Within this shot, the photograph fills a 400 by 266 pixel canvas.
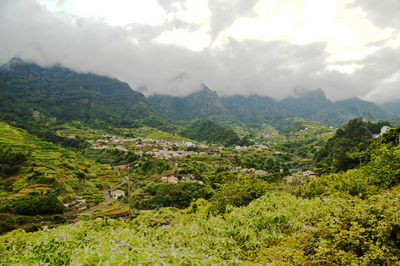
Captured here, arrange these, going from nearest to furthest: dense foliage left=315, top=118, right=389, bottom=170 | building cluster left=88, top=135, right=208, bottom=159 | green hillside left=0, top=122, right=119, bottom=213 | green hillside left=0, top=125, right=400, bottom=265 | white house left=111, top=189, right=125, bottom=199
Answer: green hillside left=0, top=125, right=400, bottom=265 → green hillside left=0, top=122, right=119, bottom=213 → white house left=111, top=189, right=125, bottom=199 → dense foliage left=315, top=118, right=389, bottom=170 → building cluster left=88, top=135, right=208, bottom=159

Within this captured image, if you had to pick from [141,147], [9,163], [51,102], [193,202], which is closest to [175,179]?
[193,202]

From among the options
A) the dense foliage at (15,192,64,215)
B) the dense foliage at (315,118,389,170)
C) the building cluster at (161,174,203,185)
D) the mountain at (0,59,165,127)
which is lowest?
the building cluster at (161,174,203,185)

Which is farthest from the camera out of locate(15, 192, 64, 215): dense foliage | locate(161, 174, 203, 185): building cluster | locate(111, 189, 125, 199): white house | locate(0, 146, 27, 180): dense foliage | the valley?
locate(161, 174, 203, 185): building cluster

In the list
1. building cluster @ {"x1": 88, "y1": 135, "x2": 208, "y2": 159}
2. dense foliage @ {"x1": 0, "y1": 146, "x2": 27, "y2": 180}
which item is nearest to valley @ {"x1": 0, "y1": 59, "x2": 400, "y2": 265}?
dense foliage @ {"x1": 0, "y1": 146, "x2": 27, "y2": 180}

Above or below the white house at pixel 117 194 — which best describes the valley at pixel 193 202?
above

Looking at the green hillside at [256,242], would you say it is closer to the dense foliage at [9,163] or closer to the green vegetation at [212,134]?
the dense foliage at [9,163]

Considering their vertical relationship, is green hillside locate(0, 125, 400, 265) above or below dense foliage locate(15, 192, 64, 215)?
above

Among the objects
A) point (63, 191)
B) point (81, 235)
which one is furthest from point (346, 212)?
point (63, 191)

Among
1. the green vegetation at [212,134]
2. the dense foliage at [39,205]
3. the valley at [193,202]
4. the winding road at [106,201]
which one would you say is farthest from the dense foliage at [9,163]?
the green vegetation at [212,134]

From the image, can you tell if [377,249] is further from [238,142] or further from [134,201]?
[238,142]

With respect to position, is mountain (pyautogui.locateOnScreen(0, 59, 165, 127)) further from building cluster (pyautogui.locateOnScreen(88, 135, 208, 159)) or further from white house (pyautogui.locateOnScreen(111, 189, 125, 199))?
white house (pyautogui.locateOnScreen(111, 189, 125, 199))

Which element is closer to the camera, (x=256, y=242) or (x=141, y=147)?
(x=256, y=242)

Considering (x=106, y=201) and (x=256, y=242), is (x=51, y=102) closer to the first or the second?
(x=106, y=201)

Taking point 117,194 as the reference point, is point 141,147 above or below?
above
